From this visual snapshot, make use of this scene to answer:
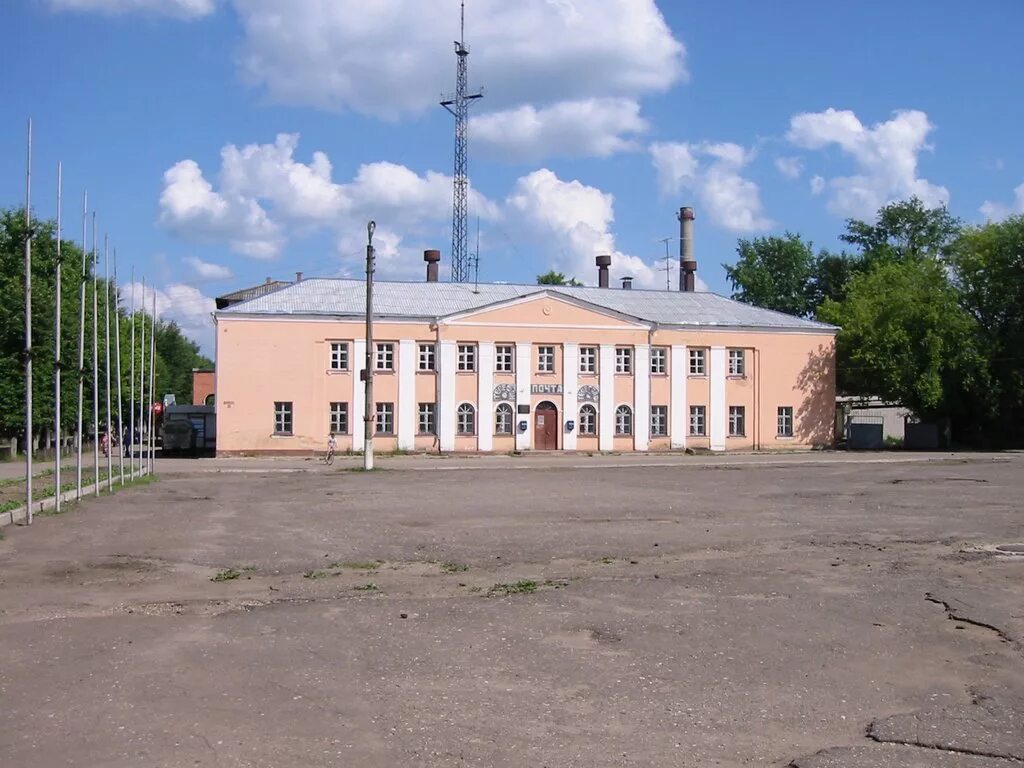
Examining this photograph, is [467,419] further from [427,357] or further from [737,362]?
[737,362]

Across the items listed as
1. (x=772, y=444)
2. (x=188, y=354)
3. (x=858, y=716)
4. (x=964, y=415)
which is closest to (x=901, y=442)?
(x=964, y=415)

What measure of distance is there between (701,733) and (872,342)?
169ft

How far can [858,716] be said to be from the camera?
605 cm

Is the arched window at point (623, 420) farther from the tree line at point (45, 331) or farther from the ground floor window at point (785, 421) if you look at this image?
the tree line at point (45, 331)

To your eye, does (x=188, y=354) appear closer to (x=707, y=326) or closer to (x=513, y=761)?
(x=707, y=326)

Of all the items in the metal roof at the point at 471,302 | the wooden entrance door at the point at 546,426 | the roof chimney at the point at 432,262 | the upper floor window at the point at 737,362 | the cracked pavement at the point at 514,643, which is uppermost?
the roof chimney at the point at 432,262

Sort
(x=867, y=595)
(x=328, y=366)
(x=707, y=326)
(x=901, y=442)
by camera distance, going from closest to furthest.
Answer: (x=867, y=595) → (x=328, y=366) → (x=707, y=326) → (x=901, y=442)

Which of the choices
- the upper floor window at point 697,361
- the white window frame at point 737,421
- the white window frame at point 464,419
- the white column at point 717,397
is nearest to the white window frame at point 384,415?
the white window frame at point 464,419

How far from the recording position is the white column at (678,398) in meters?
51.8

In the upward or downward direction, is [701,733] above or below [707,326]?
below

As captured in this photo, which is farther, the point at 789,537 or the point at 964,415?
the point at 964,415

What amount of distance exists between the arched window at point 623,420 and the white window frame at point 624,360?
1.83 metres

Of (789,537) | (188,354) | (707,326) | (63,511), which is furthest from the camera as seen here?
(188,354)

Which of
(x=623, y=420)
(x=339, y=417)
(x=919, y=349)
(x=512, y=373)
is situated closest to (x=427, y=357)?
(x=512, y=373)
